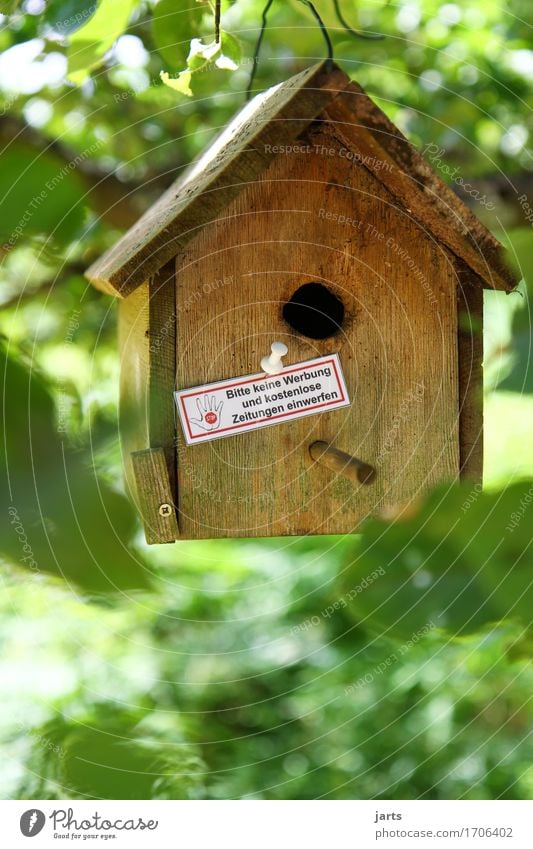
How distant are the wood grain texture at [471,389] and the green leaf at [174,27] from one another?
51 centimetres

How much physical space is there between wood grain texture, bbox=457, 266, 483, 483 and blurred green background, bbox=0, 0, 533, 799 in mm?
43

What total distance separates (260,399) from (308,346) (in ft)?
0.30

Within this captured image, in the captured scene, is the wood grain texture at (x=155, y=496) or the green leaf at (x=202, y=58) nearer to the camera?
the wood grain texture at (x=155, y=496)

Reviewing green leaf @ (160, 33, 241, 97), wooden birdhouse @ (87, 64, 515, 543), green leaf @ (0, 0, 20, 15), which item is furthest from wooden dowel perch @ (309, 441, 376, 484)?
green leaf @ (0, 0, 20, 15)

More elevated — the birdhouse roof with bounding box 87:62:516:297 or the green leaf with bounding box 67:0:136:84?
the green leaf with bounding box 67:0:136:84

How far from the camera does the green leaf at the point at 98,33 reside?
117 cm

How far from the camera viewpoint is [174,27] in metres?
1.26

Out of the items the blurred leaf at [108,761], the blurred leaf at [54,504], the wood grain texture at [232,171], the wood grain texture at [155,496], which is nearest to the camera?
the blurred leaf at [54,504]

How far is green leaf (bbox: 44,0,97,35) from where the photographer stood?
106 cm

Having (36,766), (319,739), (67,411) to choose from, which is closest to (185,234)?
(67,411)

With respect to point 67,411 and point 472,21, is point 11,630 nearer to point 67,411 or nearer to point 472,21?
point 67,411

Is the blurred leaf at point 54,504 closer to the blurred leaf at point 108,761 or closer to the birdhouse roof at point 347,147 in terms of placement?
the birdhouse roof at point 347,147

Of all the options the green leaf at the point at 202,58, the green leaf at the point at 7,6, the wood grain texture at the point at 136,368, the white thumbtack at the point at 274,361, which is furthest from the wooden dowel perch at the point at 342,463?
the green leaf at the point at 7,6

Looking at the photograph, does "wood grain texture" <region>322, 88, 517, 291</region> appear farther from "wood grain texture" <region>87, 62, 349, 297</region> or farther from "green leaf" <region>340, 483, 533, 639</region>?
"green leaf" <region>340, 483, 533, 639</region>
